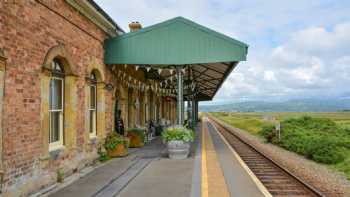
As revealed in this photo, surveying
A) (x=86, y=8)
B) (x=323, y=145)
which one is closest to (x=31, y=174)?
(x=86, y=8)

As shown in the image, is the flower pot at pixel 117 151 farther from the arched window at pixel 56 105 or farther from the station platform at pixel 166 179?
the arched window at pixel 56 105

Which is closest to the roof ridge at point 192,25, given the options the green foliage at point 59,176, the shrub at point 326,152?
the green foliage at point 59,176

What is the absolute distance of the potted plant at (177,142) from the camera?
11.1 m

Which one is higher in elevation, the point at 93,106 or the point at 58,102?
the point at 58,102

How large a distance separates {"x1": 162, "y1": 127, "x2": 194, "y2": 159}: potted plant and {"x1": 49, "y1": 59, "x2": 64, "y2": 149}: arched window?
382 centimetres

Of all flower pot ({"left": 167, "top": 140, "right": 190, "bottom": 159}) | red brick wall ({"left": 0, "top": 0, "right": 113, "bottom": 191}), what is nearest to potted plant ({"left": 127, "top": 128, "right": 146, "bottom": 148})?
flower pot ({"left": 167, "top": 140, "right": 190, "bottom": 159})

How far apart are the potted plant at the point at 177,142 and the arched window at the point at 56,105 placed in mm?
3821

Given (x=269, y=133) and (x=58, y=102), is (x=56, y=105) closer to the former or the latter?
(x=58, y=102)

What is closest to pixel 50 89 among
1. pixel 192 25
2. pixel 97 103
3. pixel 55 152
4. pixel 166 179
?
pixel 55 152

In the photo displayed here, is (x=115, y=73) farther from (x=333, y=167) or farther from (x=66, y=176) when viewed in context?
(x=333, y=167)

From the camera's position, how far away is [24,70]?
20.9 feet

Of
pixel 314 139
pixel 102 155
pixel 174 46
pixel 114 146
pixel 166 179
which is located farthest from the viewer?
pixel 314 139

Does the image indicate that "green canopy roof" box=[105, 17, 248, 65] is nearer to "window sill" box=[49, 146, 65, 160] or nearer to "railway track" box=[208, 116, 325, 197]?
"railway track" box=[208, 116, 325, 197]

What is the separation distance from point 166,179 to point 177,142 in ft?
10.2
